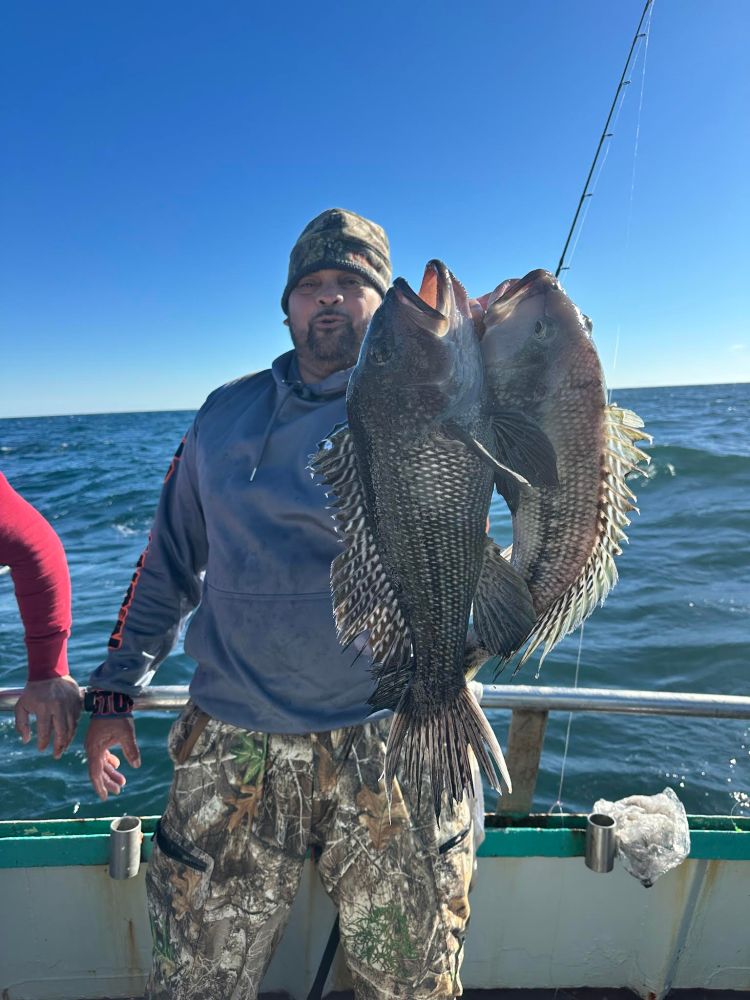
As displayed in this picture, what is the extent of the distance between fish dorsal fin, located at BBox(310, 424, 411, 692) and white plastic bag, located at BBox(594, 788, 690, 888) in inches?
69.1

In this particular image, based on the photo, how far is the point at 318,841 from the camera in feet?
8.20

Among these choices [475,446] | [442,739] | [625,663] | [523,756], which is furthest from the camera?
[625,663]

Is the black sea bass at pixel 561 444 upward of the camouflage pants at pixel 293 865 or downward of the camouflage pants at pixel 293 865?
upward

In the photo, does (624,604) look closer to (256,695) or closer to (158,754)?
(158,754)

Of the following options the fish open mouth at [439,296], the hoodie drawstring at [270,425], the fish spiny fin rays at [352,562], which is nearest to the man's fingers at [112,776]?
the hoodie drawstring at [270,425]

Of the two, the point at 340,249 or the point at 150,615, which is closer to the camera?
the point at 340,249

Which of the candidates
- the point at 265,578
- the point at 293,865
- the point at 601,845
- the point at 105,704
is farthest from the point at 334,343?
the point at 601,845

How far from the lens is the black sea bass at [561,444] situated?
1.67 metres

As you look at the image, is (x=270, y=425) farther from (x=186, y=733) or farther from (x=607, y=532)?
(x=607, y=532)

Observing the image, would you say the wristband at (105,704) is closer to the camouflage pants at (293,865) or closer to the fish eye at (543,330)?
the camouflage pants at (293,865)

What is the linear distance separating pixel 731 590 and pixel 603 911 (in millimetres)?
9559

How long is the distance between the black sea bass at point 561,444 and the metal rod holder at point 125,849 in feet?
6.66

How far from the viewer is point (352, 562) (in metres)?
1.98

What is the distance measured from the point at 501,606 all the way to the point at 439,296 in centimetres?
83
